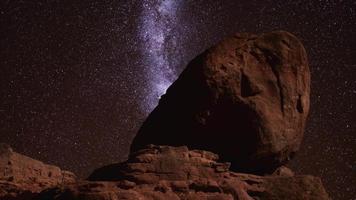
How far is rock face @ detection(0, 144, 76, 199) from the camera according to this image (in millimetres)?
12938

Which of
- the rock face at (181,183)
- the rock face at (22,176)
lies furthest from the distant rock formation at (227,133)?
the rock face at (22,176)

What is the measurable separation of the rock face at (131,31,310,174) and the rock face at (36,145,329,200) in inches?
43.9

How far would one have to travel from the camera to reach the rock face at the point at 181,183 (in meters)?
7.05

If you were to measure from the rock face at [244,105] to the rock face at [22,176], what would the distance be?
5.75 m

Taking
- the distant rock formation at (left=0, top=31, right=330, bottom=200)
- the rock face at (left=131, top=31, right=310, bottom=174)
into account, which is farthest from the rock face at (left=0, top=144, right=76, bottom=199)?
the rock face at (left=131, top=31, right=310, bottom=174)

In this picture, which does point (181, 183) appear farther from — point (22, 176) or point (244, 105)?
point (22, 176)

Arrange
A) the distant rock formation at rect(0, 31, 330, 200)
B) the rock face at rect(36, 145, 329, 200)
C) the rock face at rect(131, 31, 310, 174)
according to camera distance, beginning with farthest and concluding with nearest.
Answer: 1. the rock face at rect(131, 31, 310, 174)
2. the distant rock formation at rect(0, 31, 330, 200)
3. the rock face at rect(36, 145, 329, 200)

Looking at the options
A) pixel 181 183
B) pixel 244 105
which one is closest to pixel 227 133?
pixel 244 105

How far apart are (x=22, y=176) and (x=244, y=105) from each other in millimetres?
8388

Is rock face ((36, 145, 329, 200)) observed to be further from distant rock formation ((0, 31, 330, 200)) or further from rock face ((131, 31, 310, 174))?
rock face ((131, 31, 310, 174))

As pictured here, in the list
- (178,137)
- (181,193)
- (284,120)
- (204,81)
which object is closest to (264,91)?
(284,120)

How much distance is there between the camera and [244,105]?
9.02 meters

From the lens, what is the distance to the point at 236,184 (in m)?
7.64

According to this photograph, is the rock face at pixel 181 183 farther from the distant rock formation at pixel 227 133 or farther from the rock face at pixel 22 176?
the rock face at pixel 22 176
